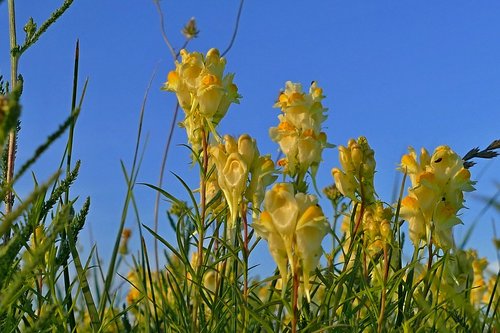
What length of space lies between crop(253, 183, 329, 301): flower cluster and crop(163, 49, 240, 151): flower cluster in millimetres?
666

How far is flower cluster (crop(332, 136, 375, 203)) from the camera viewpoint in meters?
2.13

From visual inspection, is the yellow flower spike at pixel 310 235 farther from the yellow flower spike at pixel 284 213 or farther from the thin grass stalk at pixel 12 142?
the thin grass stalk at pixel 12 142

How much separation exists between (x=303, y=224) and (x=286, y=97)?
0.98 metres

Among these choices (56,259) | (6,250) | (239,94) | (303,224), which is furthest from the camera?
(239,94)

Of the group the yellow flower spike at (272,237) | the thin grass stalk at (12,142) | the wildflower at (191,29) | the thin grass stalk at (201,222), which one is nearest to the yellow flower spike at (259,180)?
the thin grass stalk at (201,222)

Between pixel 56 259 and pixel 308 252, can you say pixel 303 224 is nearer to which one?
pixel 308 252

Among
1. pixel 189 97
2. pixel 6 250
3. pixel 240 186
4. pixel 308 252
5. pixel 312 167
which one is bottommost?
pixel 6 250

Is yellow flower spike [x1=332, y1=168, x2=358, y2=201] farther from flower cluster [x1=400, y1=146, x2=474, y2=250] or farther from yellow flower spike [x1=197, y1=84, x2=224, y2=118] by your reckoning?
yellow flower spike [x1=197, y1=84, x2=224, y2=118]

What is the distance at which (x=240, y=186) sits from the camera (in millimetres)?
1869

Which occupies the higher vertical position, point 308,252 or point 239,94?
point 239,94

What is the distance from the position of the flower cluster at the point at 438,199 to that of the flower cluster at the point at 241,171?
1.44 feet

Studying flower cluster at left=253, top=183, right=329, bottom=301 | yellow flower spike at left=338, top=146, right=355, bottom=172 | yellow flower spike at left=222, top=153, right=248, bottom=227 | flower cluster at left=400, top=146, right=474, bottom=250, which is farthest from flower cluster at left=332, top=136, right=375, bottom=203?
flower cluster at left=253, top=183, right=329, bottom=301

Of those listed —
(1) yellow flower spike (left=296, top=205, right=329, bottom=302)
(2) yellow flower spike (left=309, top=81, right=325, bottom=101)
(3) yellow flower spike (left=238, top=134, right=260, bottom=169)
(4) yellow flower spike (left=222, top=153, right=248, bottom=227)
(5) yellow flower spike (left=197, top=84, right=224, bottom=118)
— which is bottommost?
(1) yellow flower spike (left=296, top=205, right=329, bottom=302)

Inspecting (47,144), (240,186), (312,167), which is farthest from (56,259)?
(47,144)
